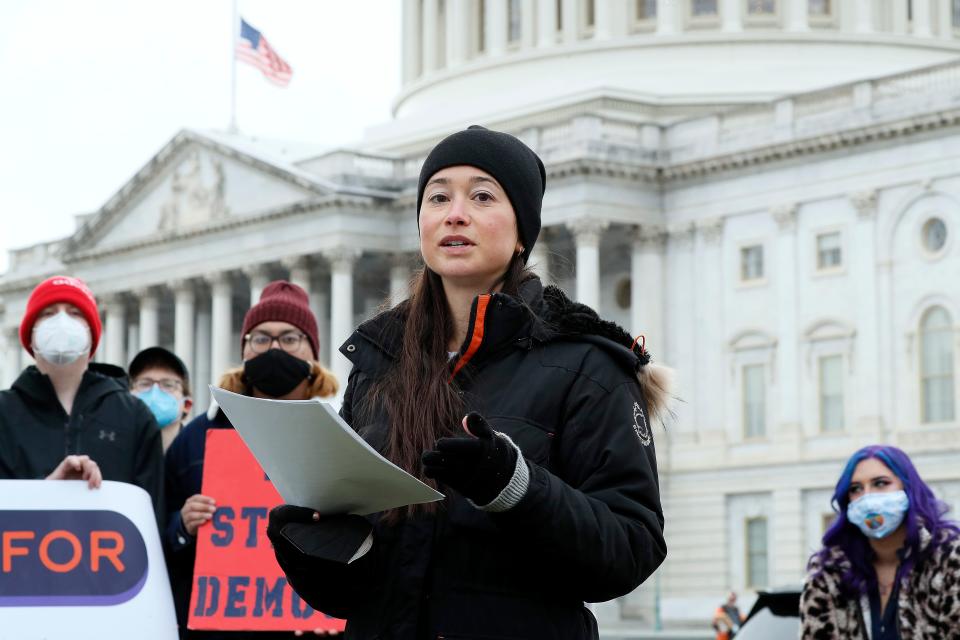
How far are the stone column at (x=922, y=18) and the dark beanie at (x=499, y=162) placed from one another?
222 feet

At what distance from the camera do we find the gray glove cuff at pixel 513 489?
4754 mm

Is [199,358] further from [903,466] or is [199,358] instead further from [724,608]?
[903,466]

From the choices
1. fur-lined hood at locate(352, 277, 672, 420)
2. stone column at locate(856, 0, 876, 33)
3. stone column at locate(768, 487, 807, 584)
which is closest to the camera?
fur-lined hood at locate(352, 277, 672, 420)

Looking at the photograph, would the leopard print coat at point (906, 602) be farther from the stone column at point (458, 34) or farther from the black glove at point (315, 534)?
the stone column at point (458, 34)

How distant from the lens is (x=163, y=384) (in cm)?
1112

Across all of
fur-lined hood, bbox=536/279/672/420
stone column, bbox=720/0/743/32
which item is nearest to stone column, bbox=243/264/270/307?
stone column, bbox=720/0/743/32

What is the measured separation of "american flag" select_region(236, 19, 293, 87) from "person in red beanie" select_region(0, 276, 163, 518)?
58341 millimetres

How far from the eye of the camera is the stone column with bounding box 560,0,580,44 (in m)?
73.1

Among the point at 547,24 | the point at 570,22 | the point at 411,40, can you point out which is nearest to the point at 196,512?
the point at 570,22

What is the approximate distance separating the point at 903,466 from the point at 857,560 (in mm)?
418

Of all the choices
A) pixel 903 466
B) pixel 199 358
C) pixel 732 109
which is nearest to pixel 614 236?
pixel 732 109

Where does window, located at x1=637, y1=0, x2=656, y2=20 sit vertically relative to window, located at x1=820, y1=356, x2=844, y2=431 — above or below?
above

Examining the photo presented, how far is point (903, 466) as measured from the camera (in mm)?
8281

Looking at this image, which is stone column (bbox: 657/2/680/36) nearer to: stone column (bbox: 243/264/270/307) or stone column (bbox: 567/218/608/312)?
stone column (bbox: 567/218/608/312)
